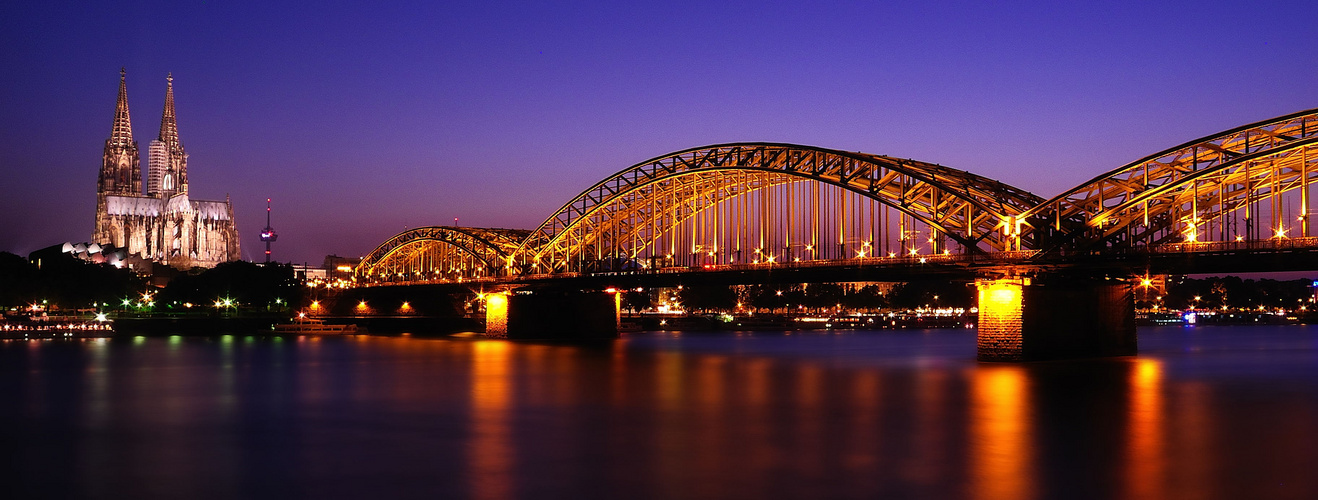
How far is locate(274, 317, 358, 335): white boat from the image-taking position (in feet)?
415

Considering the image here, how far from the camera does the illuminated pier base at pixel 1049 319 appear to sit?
A: 58.3 meters

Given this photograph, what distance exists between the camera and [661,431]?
3412 centimetres

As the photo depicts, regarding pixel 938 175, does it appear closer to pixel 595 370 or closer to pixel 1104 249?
pixel 1104 249

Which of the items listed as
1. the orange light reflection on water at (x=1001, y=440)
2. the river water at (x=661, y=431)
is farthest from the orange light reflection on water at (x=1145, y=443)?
the orange light reflection on water at (x=1001, y=440)

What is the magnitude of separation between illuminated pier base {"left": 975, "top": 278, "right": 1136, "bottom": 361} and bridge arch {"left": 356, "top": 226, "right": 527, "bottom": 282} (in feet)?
208

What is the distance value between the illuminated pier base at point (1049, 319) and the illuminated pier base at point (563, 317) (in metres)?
48.0

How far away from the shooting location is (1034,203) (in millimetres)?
64438

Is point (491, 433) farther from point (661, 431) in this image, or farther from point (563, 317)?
point (563, 317)

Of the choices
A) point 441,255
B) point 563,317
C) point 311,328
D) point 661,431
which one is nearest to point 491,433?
point 661,431

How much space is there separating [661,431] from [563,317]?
70.8 metres

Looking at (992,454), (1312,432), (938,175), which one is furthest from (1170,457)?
(938,175)

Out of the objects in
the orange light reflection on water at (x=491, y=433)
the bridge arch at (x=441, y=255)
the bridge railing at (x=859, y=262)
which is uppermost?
the bridge arch at (x=441, y=255)

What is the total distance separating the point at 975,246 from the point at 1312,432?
3058 centimetres

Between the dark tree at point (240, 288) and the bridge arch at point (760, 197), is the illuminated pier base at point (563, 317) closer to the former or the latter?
the bridge arch at point (760, 197)
